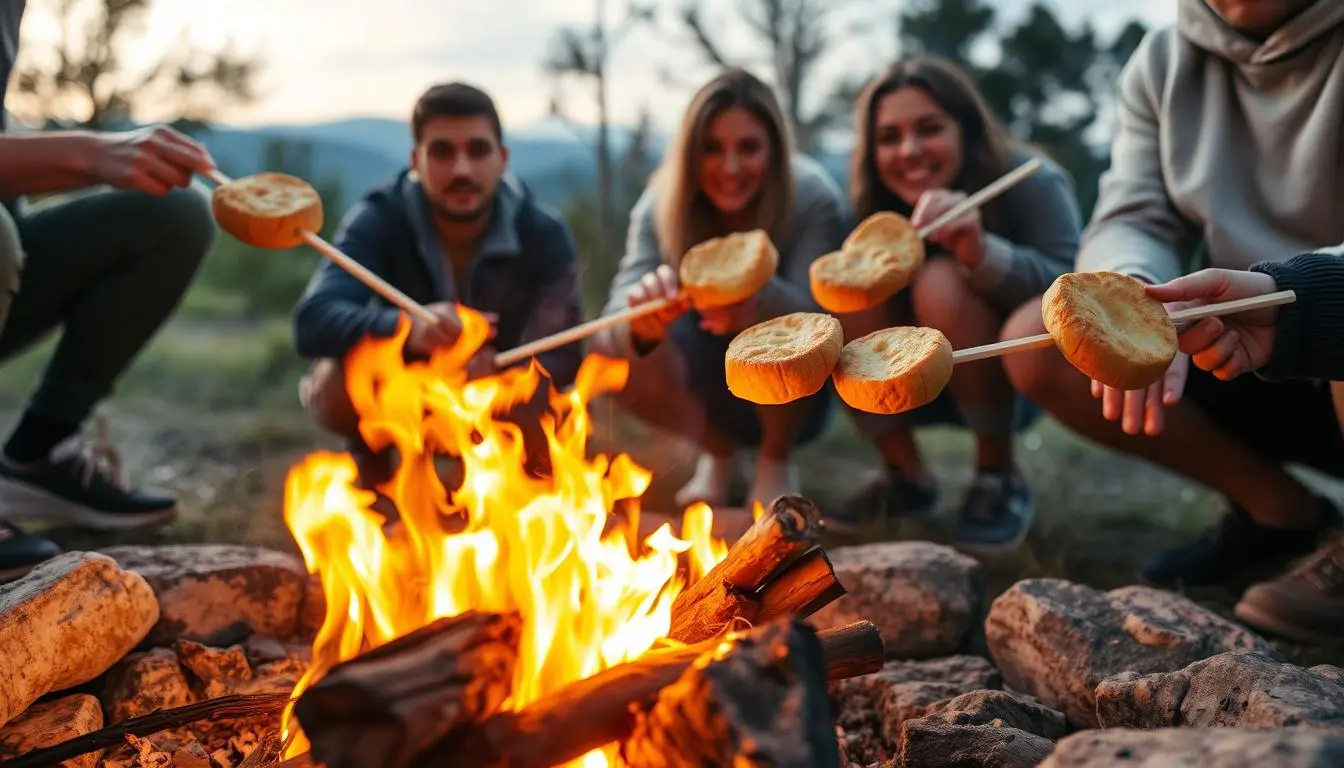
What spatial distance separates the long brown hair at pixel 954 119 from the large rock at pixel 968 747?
8.24 feet

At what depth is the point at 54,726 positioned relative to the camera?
2115 millimetres

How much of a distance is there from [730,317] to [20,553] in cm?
236

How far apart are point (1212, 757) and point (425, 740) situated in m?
1.14

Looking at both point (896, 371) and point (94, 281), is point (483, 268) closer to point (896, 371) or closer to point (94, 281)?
point (94, 281)

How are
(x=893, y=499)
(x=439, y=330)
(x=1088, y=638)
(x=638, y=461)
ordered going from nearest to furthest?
(x=1088, y=638) < (x=439, y=330) < (x=893, y=499) < (x=638, y=461)

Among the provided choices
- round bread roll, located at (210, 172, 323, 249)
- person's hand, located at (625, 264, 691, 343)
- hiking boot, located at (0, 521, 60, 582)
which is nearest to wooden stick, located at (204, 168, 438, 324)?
round bread roll, located at (210, 172, 323, 249)

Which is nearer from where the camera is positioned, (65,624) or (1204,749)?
(1204,749)

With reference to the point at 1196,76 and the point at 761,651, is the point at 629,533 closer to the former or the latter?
the point at 761,651

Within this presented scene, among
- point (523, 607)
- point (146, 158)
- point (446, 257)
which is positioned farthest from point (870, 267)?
point (146, 158)

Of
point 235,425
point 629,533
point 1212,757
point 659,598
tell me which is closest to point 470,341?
point 629,533

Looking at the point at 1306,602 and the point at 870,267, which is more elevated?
the point at 870,267

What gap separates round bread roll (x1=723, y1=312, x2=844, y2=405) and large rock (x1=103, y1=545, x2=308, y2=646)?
4.96 ft

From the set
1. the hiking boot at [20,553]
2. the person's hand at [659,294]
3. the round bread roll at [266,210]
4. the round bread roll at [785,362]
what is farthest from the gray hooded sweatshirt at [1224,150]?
the hiking boot at [20,553]

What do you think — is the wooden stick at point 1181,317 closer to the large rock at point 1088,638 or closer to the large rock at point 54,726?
the large rock at point 1088,638
